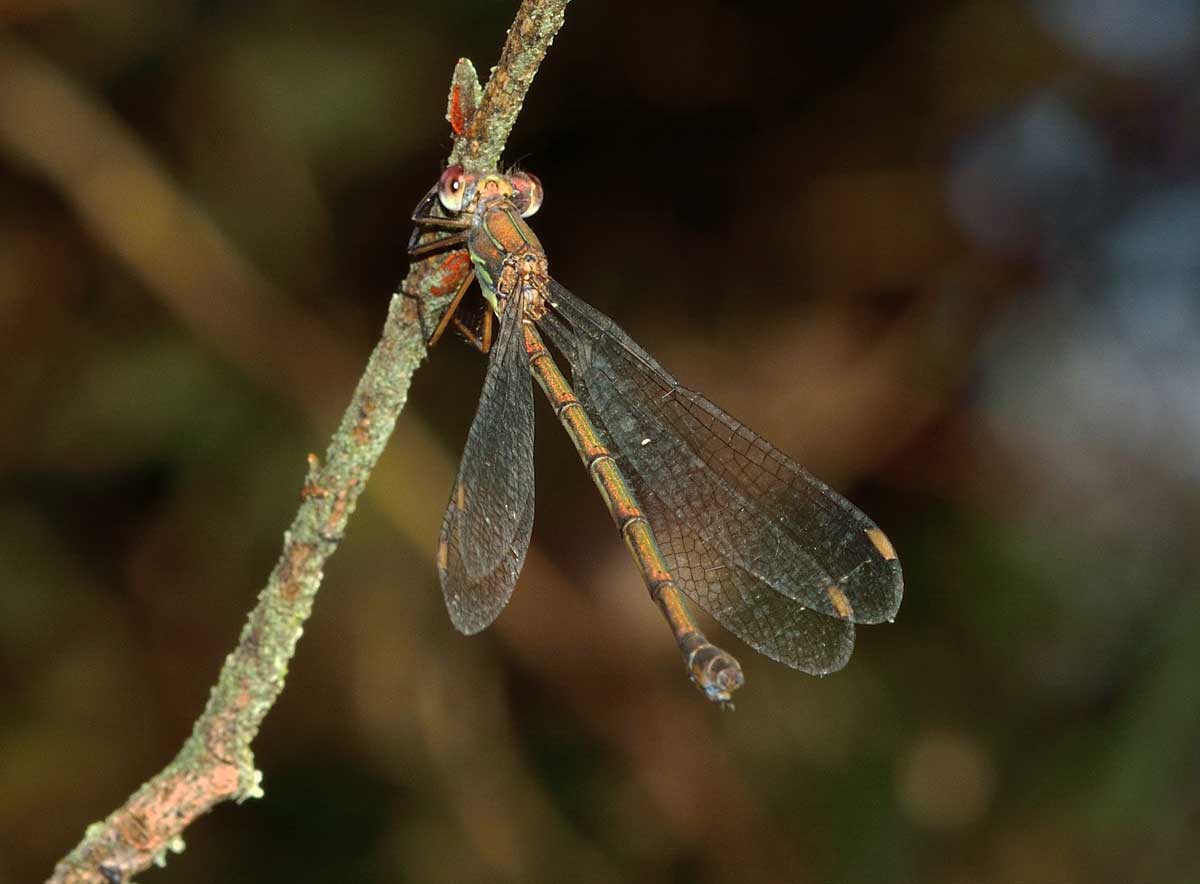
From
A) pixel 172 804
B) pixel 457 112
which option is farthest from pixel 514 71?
pixel 172 804

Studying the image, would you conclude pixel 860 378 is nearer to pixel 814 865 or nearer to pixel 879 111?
pixel 879 111

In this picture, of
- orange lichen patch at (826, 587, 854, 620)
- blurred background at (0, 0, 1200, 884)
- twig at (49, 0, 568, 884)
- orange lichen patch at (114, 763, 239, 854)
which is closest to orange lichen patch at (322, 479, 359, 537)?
twig at (49, 0, 568, 884)

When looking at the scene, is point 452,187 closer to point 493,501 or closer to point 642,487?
point 493,501

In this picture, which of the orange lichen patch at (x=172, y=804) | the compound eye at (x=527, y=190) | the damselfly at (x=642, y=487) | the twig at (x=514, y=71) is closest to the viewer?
the twig at (x=514, y=71)

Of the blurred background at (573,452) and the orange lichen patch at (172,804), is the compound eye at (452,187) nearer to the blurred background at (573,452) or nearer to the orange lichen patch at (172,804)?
the orange lichen patch at (172,804)

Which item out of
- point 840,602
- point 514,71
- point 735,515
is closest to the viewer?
point 514,71

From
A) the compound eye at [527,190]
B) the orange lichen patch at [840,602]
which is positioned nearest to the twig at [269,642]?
the compound eye at [527,190]

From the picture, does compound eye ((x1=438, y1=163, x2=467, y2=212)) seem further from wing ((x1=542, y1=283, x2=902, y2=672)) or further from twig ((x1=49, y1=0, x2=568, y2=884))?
wing ((x1=542, y1=283, x2=902, y2=672))
